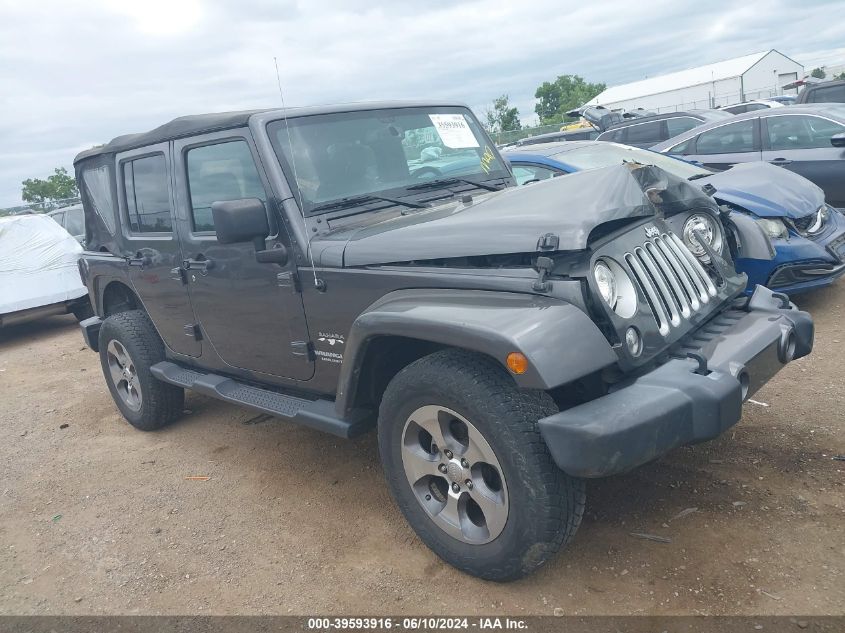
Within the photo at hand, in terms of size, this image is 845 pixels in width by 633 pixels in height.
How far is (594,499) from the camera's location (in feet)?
10.9

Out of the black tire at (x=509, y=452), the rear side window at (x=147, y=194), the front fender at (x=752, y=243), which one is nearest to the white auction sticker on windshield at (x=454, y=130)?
the front fender at (x=752, y=243)

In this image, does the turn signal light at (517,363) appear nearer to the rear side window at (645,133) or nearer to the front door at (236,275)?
the front door at (236,275)

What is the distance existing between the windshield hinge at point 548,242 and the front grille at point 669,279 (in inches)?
15.3

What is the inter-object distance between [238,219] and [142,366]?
2.08m

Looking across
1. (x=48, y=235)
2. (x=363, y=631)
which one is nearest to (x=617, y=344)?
(x=363, y=631)

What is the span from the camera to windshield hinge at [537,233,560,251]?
2512 millimetres

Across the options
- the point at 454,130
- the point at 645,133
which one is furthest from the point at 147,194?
the point at 645,133

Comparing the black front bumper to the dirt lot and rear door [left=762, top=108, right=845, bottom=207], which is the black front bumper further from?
rear door [left=762, top=108, right=845, bottom=207]

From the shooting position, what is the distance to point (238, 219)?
3.15m

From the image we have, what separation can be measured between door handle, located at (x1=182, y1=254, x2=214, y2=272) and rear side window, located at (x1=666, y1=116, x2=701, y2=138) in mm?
10463

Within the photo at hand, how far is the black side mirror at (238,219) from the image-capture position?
3143mm

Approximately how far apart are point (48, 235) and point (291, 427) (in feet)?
21.1

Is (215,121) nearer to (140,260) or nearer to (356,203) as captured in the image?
(356,203)

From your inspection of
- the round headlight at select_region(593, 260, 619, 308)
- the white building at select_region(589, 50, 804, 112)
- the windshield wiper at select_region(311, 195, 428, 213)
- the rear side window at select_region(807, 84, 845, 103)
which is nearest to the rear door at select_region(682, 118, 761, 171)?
the rear side window at select_region(807, 84, 845, 103)
